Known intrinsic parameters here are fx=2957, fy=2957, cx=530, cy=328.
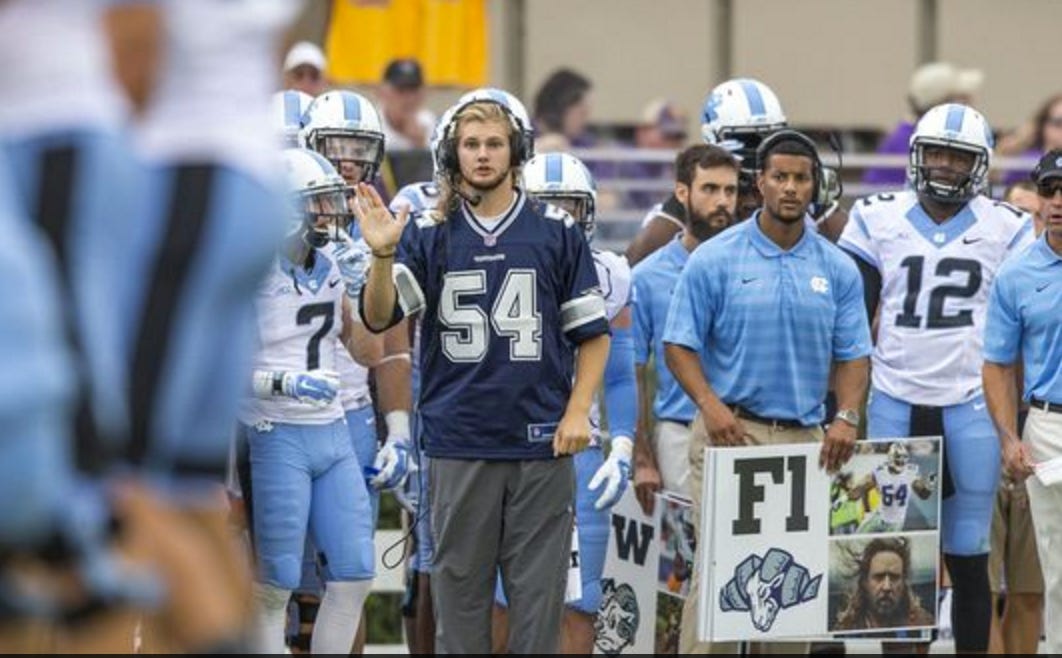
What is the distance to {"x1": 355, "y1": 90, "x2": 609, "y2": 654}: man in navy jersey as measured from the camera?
8555 millimetres

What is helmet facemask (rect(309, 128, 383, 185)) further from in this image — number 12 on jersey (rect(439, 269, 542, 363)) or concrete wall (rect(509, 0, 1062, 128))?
concrete wall (rect(509, 0, 1062, 128))

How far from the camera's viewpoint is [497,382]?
28.1 feet

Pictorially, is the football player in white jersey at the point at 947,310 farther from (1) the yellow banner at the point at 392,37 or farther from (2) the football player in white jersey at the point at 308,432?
(1) the yellow banner at the point at 392,37

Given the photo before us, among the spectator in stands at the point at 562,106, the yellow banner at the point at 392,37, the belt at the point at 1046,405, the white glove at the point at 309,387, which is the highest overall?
the yellow banner at the point at 392,37

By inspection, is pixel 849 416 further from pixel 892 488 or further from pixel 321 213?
pixel 321 213

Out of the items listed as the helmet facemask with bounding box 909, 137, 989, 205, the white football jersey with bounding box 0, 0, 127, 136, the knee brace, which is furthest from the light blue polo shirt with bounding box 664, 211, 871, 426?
the white football jersey with bounding box 0, 0, 127, 136

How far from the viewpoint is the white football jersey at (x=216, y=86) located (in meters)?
4.35

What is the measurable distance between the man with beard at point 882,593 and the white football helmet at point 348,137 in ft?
7.22

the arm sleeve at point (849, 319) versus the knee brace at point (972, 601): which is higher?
the arm sleeve at point (849, 319)

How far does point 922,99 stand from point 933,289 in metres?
4.24

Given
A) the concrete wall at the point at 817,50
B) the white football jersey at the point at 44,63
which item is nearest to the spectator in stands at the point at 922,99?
the concrete wall at the point at 817,50

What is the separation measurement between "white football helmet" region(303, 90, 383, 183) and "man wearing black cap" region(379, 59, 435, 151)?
3.43m

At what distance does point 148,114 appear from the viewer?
14.5 ft

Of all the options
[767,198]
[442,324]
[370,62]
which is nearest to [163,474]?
[442,324]
